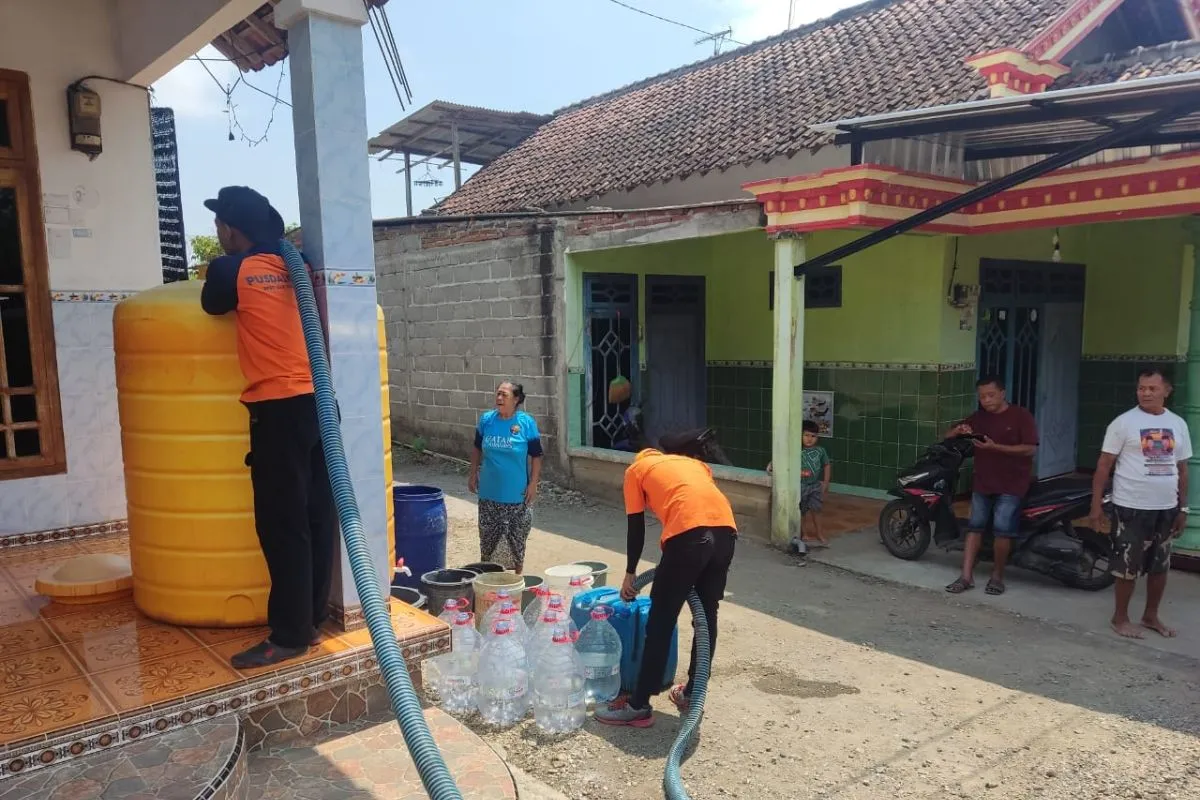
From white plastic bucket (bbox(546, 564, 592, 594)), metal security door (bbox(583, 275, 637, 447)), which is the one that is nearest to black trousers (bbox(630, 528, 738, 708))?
white plastic bucket (bbox(546, 564, 592, 594))

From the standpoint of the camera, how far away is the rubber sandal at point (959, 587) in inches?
232

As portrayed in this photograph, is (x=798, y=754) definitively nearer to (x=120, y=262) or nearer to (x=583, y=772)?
(x=583, y=772)

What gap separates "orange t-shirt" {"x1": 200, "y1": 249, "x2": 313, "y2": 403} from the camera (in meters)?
3.04

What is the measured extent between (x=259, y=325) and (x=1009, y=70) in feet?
22.6

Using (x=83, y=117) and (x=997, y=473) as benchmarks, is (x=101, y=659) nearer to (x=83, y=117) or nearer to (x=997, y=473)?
(x=83, y=117)

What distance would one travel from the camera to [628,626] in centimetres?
425

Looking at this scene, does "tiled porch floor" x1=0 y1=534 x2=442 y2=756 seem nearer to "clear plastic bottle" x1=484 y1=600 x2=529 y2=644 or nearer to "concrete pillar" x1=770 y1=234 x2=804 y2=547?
"clear plastic bottle" x1=484 y1=600 x2=529 y2=644

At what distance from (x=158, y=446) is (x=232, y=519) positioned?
414 millimetres

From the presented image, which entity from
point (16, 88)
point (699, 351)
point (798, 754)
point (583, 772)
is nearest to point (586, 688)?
point (583, 772)

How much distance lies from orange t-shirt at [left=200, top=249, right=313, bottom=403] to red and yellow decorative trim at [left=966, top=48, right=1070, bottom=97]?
21.6ft

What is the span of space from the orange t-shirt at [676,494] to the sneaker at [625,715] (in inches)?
33.6

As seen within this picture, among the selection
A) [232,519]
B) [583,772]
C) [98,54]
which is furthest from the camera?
[98,54]

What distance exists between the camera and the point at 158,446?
10.8 ft

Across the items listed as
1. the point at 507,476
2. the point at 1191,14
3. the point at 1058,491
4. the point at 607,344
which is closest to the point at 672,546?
the point at 507,476
